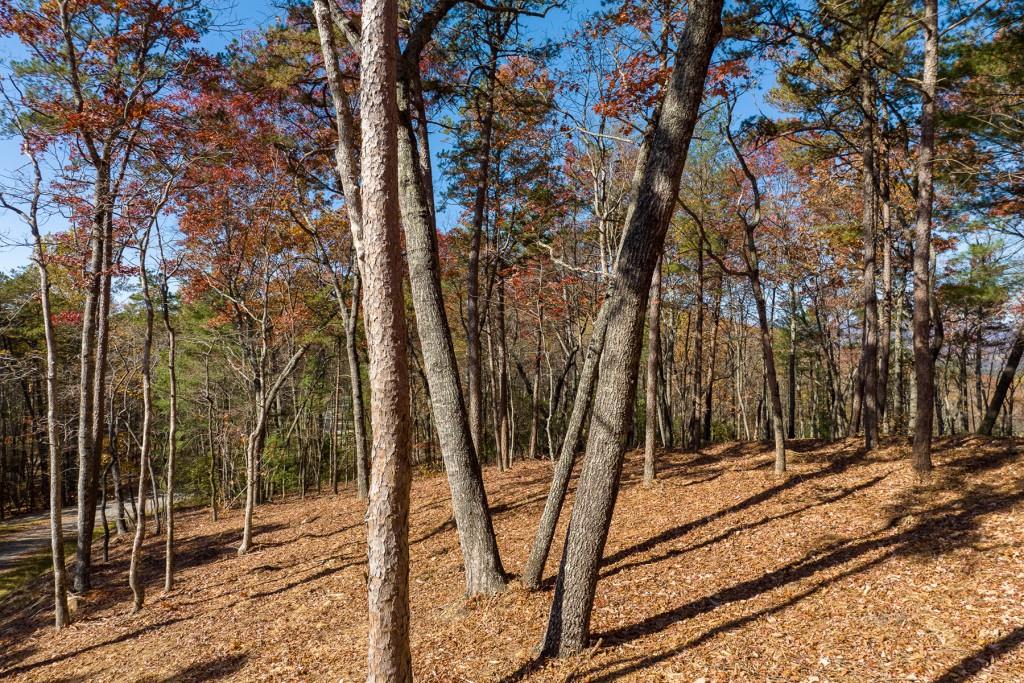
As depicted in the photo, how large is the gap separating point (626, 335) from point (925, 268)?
5743 millimetres

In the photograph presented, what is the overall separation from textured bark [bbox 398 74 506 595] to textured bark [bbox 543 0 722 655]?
1356mm

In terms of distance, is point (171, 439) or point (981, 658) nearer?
point (981, 658)

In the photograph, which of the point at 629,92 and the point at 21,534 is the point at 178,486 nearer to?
the point at 21,534

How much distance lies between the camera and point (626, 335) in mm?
4062

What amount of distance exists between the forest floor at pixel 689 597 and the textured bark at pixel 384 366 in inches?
56.1

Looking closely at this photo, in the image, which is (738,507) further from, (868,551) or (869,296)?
(869,296)

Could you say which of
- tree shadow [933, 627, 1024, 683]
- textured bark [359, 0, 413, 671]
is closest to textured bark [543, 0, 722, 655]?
textured bark [359, 0, 413, 671]

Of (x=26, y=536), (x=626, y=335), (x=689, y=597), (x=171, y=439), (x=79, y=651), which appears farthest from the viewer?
(x=26, y=536)

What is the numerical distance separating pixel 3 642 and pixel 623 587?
10.7m

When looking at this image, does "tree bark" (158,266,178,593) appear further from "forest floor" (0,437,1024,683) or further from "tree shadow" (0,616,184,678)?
"tree shadow" (0,616,184,678)

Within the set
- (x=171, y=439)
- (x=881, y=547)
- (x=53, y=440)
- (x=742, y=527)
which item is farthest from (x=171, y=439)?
(x=881, y=547)

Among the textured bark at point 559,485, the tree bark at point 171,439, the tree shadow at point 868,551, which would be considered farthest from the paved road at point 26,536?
the tree shadow at point 868,551

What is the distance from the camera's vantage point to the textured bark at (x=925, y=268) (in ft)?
22.9

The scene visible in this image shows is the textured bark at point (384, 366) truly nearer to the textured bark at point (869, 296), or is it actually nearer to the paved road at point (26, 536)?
the textured bark at point (869, 296)
